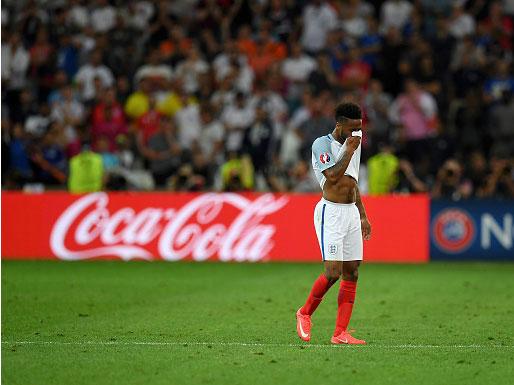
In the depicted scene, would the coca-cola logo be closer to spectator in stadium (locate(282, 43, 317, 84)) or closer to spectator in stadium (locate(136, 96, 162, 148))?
spectator in stadium (locate(136, 96, 162, 148))

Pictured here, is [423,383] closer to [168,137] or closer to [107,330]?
[107,330]

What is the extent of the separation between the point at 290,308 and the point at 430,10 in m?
13.5

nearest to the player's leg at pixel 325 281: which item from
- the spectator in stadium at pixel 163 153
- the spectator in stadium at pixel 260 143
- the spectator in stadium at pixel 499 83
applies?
the spectator in stadium at pixel 260 143

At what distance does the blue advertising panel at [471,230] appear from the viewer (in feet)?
71.3

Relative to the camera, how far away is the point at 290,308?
14.3 meters

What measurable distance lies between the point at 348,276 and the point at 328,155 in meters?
1.19

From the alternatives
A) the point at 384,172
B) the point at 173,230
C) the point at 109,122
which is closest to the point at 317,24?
the point at 384,172


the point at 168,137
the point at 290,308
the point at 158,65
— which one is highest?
the point at 158,65

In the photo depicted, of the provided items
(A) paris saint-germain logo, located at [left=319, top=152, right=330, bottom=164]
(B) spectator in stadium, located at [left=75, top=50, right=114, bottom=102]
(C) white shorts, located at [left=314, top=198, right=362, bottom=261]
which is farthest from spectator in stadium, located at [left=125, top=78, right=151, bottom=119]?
(A) paris saint-germain logo, located at [left=319, top=152, right=330, bottom=164]

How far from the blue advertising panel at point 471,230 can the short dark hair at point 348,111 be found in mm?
11766

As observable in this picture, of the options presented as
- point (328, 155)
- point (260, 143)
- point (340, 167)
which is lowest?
point (340, 167)

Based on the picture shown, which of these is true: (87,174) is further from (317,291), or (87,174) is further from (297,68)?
(317,291)

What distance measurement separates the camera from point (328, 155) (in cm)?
1047

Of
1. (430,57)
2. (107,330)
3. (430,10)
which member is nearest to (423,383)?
(107,330)
